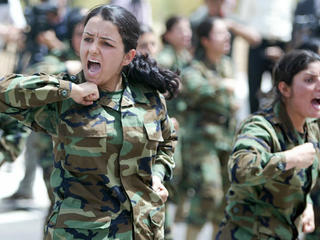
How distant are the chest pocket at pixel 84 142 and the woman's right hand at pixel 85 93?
7 centimetres

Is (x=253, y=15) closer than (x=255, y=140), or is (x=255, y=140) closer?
(x=255, y=140)

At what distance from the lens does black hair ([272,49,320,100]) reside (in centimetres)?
429

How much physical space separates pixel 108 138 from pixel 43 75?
1.30 feet

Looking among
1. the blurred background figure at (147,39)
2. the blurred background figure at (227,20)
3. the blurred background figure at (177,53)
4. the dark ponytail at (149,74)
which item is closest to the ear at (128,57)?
the dark ponytail at (149,74)

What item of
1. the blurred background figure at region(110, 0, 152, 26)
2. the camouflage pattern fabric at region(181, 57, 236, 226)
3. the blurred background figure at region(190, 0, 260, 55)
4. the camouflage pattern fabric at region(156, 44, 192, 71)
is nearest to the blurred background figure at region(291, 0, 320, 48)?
the blurred background figure at region(190, 0, 260, 55)

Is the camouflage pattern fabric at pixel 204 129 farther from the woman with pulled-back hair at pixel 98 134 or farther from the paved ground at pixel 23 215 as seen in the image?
the woman with pulled-back hair at pixel 98 134

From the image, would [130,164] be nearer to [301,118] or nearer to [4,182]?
[301,118]

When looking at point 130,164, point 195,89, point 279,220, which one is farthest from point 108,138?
point 195,89

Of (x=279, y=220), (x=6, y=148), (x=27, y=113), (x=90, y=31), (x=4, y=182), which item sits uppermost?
(x=90, y=31)

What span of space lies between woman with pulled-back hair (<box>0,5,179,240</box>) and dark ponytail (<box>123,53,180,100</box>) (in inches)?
5.3

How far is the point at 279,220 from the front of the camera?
4.17 meters

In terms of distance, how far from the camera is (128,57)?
359 cm

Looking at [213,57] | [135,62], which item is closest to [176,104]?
[213,57]

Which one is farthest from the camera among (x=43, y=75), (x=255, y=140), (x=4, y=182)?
(x=4, y=182)
